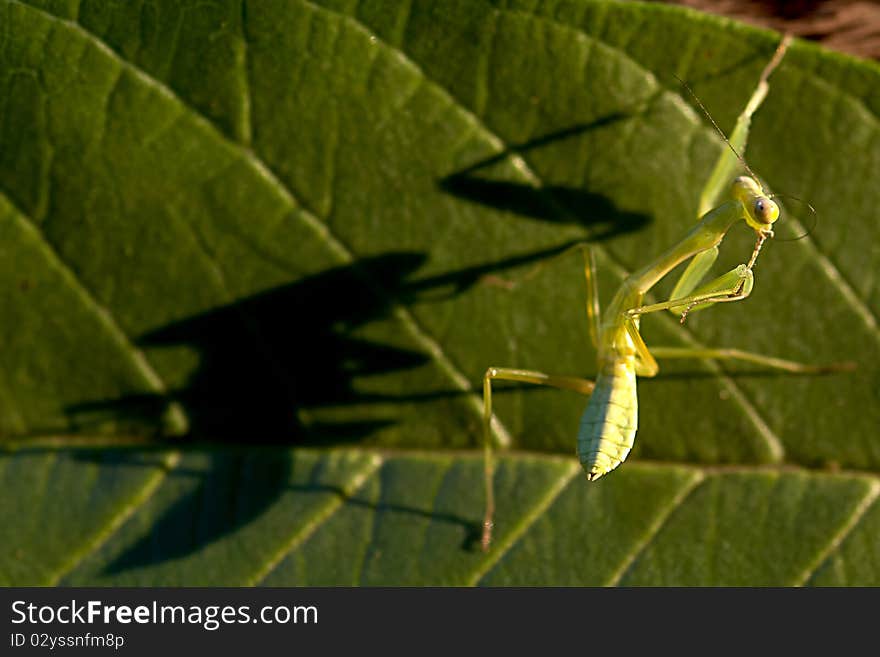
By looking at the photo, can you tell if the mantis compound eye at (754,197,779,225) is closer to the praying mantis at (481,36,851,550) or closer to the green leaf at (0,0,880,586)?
the praying mantis at (481,36,851,550)

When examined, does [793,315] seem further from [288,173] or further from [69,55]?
[69,55]

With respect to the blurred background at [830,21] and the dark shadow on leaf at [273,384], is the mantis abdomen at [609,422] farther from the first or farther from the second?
the blurred background at [830,21]

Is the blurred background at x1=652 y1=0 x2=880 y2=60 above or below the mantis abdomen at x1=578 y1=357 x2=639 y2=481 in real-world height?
above

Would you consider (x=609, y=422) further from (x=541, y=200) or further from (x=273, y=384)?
(x=273, y=384)

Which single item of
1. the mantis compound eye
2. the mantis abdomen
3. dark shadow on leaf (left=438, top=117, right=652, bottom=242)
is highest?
dark shadow on leaf (left=438, top=117, right=652, bottom=242)

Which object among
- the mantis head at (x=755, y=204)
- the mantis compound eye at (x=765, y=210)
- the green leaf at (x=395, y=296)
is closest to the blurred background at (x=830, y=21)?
the green leaf at (x=395, y=296)

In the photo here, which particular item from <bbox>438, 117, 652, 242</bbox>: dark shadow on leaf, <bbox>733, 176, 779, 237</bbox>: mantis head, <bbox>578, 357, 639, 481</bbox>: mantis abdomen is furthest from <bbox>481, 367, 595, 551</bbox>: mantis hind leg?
<bbox>733, 176, 779, 237</bbox>: mantis head
